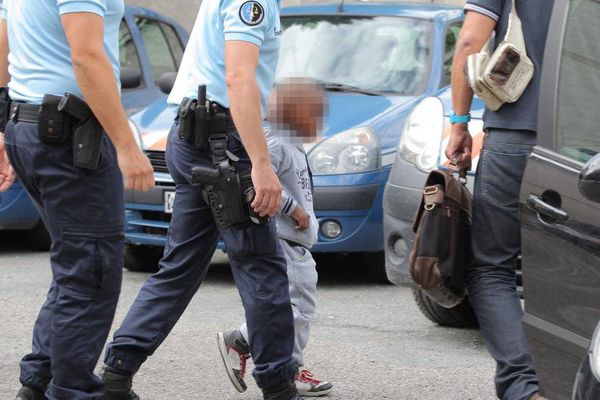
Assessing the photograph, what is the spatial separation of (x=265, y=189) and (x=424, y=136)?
177 cm

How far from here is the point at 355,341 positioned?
622 centimetres

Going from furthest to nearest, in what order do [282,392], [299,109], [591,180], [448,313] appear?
[448,313] < [299,109] < [282,392] < [591,180]

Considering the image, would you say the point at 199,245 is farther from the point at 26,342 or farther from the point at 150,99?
the point at 150,99

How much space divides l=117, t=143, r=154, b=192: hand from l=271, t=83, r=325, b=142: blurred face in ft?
3.18

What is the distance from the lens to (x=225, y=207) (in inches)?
177

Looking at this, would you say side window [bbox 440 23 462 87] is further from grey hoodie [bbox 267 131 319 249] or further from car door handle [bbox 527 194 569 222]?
car door handle [bbox 527 194 569 222]

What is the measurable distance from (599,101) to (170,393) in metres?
2.09

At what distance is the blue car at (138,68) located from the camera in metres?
8.47

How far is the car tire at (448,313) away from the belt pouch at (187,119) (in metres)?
2.10

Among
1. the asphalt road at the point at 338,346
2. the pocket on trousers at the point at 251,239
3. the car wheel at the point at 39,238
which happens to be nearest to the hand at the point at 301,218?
the pocket on trousers at the point at 251,239

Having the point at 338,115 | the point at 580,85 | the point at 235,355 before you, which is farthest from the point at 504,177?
the point at 338,115

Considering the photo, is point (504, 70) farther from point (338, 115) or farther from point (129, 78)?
point (129, 78)

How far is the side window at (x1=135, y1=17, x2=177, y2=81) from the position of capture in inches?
400

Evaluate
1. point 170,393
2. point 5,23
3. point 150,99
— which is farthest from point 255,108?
point 150,99
